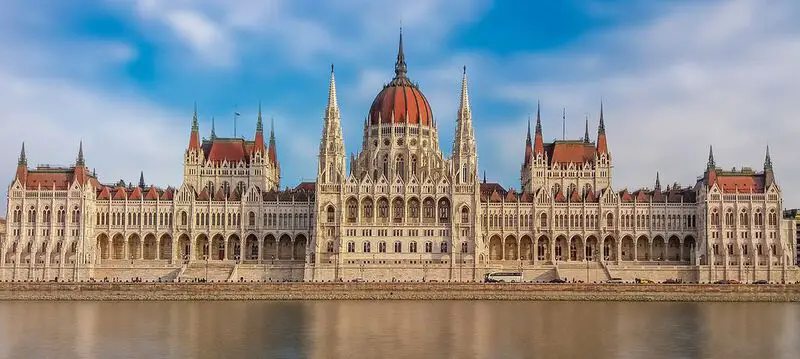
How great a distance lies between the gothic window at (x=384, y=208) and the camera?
443 ft

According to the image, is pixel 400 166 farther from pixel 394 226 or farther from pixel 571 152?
pixel 571 152

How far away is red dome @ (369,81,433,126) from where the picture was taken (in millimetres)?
146500

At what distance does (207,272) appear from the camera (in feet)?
429

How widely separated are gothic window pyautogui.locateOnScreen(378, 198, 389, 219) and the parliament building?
0.96 ft

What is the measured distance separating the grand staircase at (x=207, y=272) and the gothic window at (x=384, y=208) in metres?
20.0

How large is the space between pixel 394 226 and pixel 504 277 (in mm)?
16453

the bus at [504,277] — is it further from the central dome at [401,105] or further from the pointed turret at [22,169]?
the pointed turret at [22,169]

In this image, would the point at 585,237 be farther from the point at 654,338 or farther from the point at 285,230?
the point at 654,338

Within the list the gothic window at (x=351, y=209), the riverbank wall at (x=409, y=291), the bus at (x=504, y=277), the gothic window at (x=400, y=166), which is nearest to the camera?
the riverbank wall at (x=409, y=291)

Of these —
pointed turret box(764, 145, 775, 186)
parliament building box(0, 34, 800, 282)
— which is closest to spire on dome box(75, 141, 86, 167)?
parliament building box(0, 34, 800, 282)

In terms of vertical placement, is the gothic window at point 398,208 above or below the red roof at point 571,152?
below

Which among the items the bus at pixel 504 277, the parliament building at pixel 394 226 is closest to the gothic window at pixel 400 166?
the parliament building at pixel 394 226

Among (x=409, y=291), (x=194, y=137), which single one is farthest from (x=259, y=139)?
(x=409, y=291)

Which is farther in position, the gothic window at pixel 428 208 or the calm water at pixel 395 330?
the gothic window at pixel 428 208
